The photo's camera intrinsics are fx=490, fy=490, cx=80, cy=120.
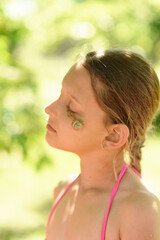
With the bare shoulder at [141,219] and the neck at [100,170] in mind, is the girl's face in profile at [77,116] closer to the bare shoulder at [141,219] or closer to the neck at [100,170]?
the neck at [100,170]

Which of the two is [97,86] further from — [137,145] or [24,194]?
[24,194]

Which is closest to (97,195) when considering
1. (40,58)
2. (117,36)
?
(117,36)

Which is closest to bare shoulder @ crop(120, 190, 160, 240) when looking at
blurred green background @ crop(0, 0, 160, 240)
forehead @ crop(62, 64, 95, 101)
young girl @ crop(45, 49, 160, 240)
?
young girl @ crop(45, 49, 160, 240)

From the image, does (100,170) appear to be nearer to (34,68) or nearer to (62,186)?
(62,186)

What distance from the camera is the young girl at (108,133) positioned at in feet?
6.56

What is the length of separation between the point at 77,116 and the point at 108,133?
6.0 inches

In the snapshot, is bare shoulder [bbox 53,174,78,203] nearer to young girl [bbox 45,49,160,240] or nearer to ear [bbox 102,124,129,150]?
young girl [bbox 45,49,160,240]

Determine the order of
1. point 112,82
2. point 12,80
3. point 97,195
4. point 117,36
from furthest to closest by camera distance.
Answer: point 117,36 → point 12,80 → point 97,195 → point 112,82

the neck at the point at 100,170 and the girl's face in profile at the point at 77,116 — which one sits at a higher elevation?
the girl's face in profile at the point at 77,116

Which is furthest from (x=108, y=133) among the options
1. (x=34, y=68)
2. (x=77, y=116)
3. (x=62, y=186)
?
(x=34, y=68)

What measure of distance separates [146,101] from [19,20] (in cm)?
224

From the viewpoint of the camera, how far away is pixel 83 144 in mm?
2111

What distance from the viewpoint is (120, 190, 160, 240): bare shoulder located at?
6.30 ft

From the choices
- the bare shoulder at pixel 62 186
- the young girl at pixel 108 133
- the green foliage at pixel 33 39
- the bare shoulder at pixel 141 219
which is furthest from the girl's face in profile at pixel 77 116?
the green foliage at pixel 33 39
